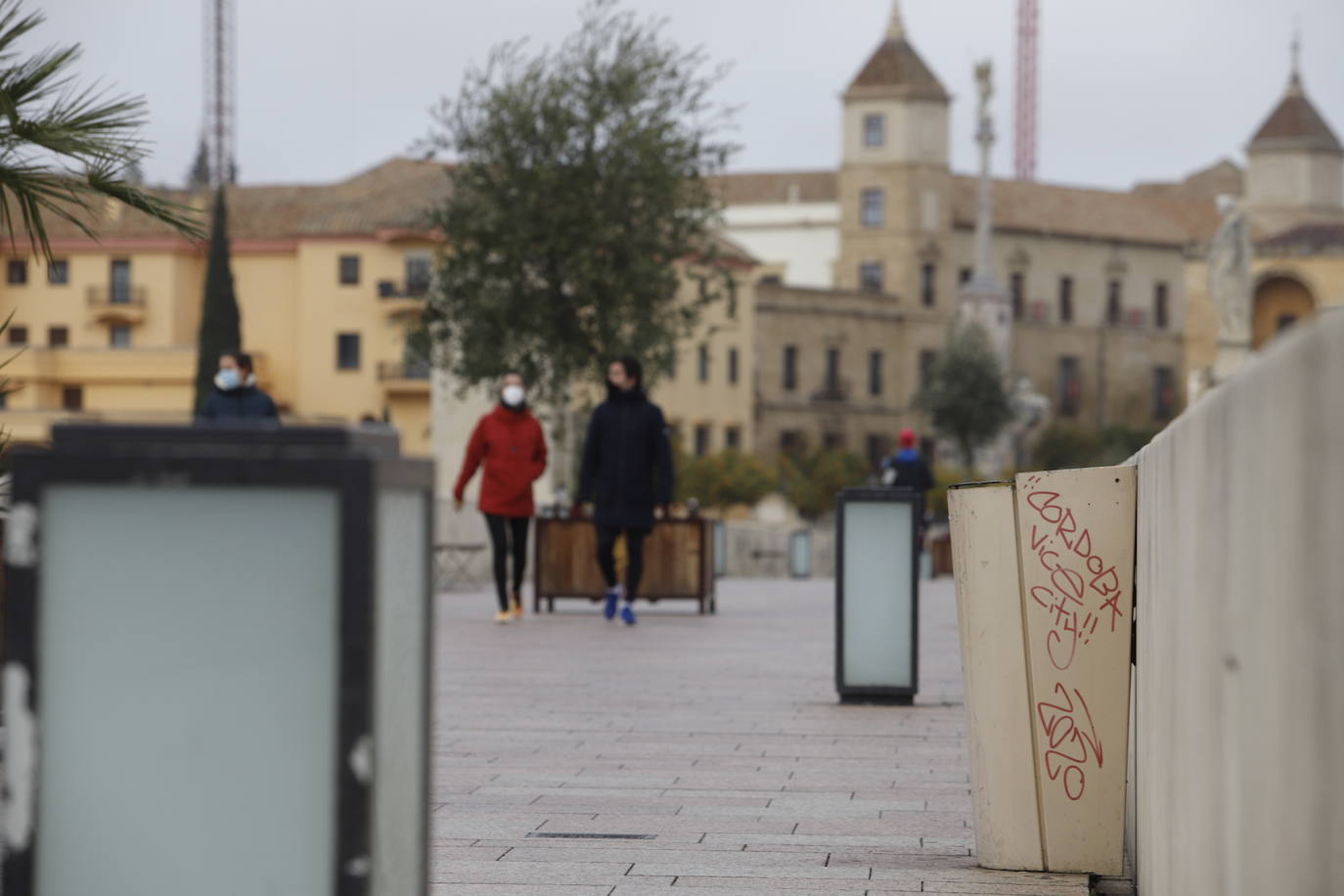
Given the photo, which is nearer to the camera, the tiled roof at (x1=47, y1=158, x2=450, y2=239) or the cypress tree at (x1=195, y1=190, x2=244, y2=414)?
the cypress tree at (x1=195, y1=190, x2=244, y2=414)

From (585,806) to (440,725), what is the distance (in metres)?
2.49

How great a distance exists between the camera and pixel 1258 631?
2.66m

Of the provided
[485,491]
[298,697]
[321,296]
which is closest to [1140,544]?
[298,697]

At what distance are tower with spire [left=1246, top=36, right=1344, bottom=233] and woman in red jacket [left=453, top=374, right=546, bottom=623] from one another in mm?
88771

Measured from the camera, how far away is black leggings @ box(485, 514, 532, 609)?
16.1 m

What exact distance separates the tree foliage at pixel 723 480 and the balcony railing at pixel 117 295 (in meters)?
24.6

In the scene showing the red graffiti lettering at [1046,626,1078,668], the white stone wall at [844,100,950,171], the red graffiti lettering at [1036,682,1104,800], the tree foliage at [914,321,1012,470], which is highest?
the white stone wall at [844,100,950,171]

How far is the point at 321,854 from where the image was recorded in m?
2.61

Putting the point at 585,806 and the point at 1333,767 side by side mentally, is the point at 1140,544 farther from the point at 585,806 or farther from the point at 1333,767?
the point at 1333,767

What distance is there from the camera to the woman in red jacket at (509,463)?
1602 centimetres

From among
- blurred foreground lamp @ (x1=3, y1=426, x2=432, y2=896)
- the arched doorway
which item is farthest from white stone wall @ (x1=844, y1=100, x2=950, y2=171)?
blurred foreground lamp @ (x1=3, y1=426, x2=432, y2=896)

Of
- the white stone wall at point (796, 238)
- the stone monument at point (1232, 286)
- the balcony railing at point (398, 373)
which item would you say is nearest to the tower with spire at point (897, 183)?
the white stone wall at point (796, 238)

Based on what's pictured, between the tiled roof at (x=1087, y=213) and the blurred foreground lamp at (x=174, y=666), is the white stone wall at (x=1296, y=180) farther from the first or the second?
the blurred foreground lamp at (x=174, y=666)

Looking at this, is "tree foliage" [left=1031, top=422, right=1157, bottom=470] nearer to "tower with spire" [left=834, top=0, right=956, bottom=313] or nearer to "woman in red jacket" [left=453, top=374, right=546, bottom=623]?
"tower with spire" [left=834, top=0, right=956, bottom=313]
